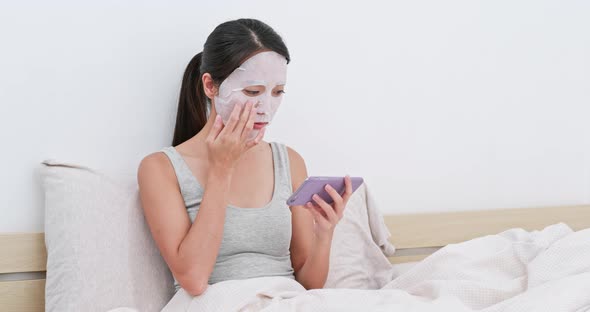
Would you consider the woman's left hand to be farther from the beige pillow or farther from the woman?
the beige pillow

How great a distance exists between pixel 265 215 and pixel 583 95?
1.19 metres

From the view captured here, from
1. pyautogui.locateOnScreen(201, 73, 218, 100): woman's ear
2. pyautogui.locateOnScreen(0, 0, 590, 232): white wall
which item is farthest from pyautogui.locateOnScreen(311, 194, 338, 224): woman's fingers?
pyautogui.locateOnScreen(0, 0, 590, 232): white wall

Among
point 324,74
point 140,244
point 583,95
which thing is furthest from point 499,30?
point 140,244

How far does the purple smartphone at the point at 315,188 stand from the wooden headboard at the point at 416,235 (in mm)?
489

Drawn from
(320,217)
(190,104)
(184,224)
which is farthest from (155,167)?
(320,217)

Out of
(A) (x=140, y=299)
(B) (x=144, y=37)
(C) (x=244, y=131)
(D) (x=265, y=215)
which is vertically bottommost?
(A) (x=140, y=299)

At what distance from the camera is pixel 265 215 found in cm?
142

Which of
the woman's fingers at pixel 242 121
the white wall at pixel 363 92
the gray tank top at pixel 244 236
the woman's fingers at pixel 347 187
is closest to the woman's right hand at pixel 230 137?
the woman's fingers at pixel 242 121

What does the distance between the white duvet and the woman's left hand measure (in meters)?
0.12

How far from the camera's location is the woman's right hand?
132 cm

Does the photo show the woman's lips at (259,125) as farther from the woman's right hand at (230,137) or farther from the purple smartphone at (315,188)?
the purple smartphone at (315,188)

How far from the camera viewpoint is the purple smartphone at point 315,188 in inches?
50.3

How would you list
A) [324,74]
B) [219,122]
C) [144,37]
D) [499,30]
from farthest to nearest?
1. [499,30]
2. [324,74]
3. [144,37]
4. [219,122]

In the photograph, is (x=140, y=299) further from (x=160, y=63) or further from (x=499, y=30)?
(x=499, y=30)
